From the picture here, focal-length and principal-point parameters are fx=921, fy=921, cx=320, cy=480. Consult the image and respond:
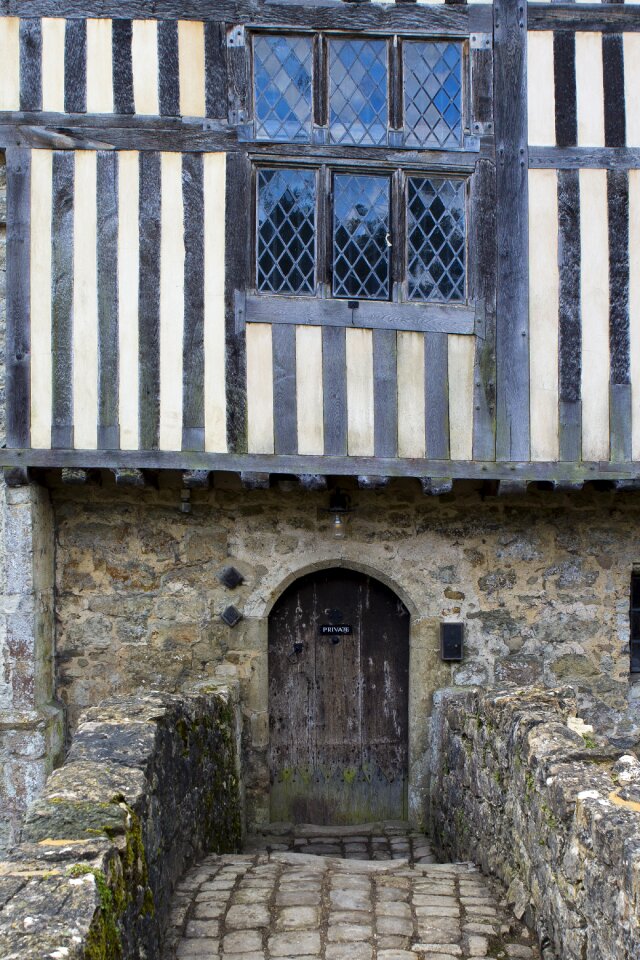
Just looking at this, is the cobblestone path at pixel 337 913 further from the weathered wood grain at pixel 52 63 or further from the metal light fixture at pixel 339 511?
the weathered wood grain at pixel 52 63

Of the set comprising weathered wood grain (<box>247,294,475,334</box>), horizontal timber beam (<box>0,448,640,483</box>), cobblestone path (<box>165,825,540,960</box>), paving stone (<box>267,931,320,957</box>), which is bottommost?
cobblestone path (<box>165,825,540,960</box>)

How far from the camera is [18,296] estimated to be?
5680mm

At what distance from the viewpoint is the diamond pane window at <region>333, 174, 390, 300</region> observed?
5.79 meters

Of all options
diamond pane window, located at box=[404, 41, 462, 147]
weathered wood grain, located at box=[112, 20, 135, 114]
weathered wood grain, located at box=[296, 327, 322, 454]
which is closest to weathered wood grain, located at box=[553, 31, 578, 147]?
diamond pane window, located at box=[404, 41, 462, 147]

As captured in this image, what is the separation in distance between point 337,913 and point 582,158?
460 centimetres

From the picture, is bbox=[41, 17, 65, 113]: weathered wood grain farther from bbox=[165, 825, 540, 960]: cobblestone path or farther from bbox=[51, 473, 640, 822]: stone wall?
bbox=[165, 825, 540, 960]: cobblestone path

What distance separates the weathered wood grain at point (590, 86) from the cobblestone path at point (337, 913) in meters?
4.40

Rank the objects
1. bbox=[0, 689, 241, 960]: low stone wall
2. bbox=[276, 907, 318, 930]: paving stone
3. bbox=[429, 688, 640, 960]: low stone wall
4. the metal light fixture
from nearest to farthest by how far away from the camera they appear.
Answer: bbox=[0, 689, 241, 960]: low stone wall, bbox=[429, 688, 640, 960]: low stone wall, bbox=[276, 907, 318, 930]: paving stone, the metal light fixture

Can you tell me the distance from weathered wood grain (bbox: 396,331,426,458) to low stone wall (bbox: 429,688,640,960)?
5.23 feet

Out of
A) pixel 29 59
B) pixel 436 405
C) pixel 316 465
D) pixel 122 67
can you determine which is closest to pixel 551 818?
pixel 316 465

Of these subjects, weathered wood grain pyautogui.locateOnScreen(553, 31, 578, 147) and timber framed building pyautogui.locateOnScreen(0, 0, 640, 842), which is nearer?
timber framed building pyautogui.locateOnScreen(0, 0, 640, 842)

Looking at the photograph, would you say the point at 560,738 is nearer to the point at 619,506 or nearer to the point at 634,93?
the point at 619,506

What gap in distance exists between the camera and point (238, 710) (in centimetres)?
606

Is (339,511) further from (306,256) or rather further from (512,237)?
(512,237)
